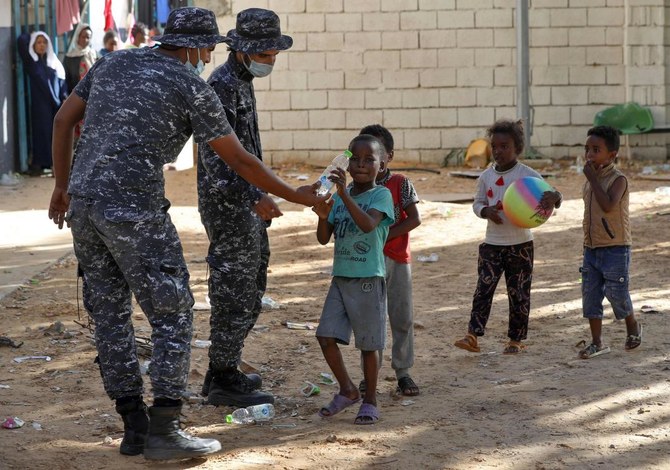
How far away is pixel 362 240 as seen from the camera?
17.4 ft

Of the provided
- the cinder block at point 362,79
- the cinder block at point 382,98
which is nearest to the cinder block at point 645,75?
the cinder block at point 382,98

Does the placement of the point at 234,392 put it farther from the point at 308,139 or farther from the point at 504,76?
the point at 504,76

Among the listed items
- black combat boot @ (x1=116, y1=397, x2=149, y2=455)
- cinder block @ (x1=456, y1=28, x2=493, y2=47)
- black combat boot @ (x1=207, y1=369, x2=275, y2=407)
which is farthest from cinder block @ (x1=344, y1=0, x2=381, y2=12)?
black combat boot @ (x1=116, y1=397, x2=149, y2=455)

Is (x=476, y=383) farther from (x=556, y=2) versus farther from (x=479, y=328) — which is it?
(x=556, y=2)

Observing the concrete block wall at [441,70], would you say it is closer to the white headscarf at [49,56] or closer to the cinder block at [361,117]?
the cinder block at [361,117]

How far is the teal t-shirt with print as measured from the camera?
208 inches

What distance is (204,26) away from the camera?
4762mm

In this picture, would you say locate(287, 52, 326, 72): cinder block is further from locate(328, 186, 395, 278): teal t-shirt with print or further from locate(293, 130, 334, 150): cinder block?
locate(328, 186, 395, 278): teal t-shirt with print

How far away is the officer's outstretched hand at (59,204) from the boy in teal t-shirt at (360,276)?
1.20 metres

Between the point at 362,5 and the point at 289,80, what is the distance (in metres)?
1.60

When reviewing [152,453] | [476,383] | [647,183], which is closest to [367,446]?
[152,453]

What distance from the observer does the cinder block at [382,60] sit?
1691cm

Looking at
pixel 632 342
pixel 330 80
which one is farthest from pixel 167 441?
pixel 330 80

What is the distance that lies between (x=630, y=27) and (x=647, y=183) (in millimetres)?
3219
